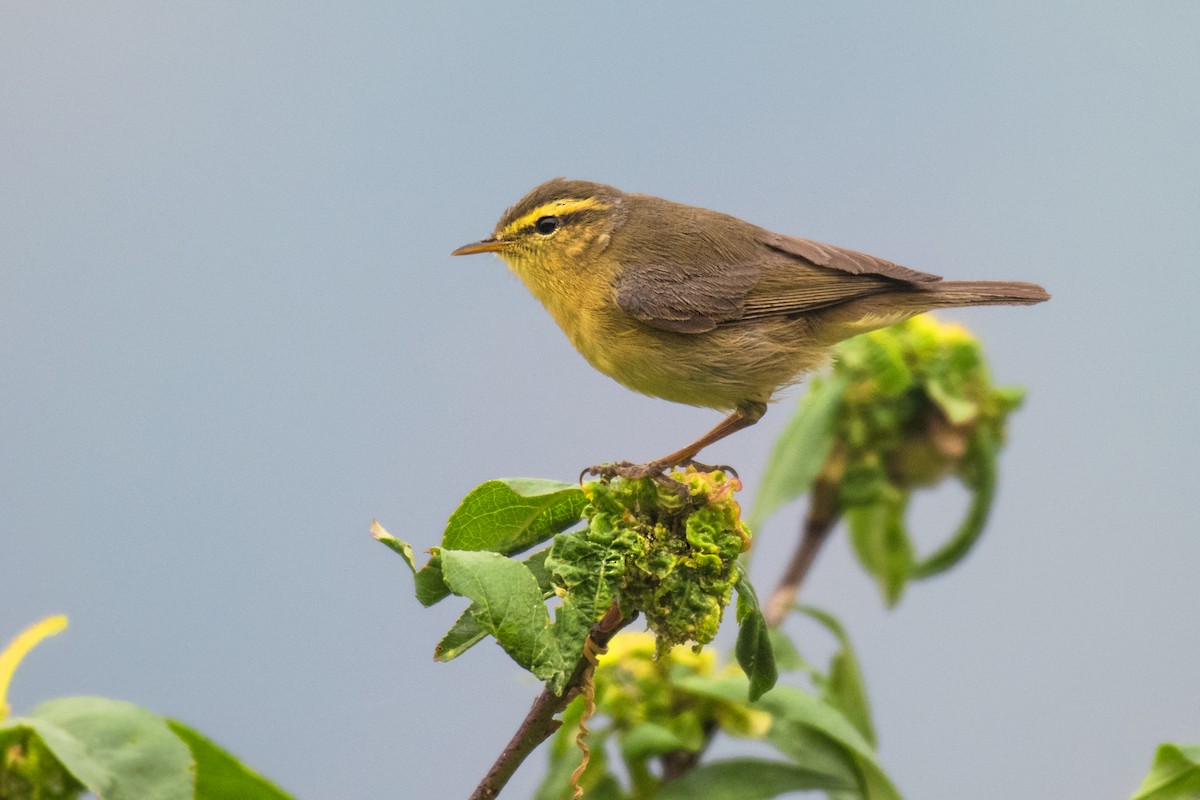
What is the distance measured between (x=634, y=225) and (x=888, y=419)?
111 cm

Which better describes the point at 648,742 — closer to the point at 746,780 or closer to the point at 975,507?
the point at 746,780

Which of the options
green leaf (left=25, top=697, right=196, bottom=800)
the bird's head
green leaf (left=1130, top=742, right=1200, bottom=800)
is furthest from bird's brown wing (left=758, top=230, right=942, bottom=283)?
green leaf (left=25, top=697, right=196, bottom=800)

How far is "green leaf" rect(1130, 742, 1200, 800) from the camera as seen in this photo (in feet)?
7.50

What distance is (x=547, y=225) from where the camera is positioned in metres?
4.43

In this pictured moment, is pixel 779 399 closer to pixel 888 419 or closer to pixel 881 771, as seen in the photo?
pixel 888 419

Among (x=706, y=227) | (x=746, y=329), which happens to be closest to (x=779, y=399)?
(x=746, y=329)

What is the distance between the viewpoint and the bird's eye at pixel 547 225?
442 cm

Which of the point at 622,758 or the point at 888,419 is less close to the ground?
the point at 888,419

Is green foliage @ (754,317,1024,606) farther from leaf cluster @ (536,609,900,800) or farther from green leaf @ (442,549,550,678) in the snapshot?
green leaf @ (442,549,550,678)

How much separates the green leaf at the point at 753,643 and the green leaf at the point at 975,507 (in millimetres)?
2398

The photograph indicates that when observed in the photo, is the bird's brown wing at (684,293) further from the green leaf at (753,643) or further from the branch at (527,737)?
the branch at (527,737)

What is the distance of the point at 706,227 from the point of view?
171 inches

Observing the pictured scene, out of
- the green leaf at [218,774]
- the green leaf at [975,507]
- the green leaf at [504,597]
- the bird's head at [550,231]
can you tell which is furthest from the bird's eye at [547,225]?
the green leaf at [218,774]

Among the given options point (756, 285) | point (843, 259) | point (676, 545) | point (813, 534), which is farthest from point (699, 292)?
point (676, 545)
